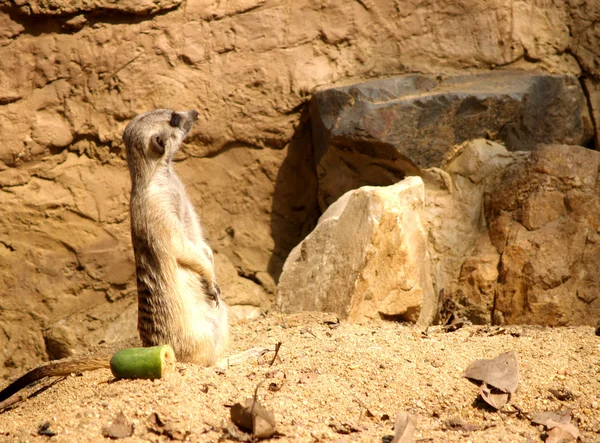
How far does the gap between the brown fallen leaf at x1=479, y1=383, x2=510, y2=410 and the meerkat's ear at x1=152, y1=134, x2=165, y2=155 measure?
1.82 meters

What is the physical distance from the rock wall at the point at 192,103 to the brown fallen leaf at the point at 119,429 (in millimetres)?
2576

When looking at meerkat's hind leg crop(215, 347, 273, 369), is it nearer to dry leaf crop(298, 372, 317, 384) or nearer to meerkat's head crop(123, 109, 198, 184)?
dry leaf crop(298, 372, 317, 384)

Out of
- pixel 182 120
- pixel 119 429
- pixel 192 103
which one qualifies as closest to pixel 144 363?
pixel 119 429

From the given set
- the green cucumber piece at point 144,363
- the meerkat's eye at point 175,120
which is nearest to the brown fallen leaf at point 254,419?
the green cucumber piece at point 144,363

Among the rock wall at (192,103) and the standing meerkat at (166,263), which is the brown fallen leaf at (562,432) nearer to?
the standing meerkat at (166,263)

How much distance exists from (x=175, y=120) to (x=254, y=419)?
1756 mm

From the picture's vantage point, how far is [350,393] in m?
2.84

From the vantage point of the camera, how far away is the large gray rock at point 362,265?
3.97 meters

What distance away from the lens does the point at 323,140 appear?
16.3ft

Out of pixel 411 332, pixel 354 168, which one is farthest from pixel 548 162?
pixel 411 332

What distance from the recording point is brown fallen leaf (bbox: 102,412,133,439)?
238 cm

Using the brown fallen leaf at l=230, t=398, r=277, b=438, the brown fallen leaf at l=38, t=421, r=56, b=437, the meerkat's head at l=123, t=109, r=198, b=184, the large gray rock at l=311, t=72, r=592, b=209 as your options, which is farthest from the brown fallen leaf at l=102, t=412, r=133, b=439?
the large gray rock at l=311, t=72, r=592, b=209

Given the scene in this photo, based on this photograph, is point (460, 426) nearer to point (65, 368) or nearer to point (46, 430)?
point (46, 430)

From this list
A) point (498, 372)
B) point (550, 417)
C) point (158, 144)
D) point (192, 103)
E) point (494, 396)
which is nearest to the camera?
point (550, 417)
